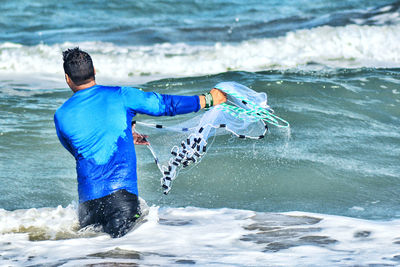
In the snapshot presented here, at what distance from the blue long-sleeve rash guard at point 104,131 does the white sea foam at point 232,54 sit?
919cm

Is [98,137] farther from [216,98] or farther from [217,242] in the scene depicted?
[217,242]

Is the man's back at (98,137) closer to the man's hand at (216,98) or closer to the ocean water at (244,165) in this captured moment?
the ocean water at (244,165)

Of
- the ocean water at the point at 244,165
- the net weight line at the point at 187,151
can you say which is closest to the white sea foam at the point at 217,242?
the ocean water at the point at 244,165

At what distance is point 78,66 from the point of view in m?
4.46

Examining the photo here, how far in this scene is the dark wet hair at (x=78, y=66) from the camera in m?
4.45

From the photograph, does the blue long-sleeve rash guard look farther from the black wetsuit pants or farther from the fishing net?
the fishing net

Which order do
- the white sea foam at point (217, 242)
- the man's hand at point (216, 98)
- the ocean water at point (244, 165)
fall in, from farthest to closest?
the man's hand at point (216, 98), the ocean water at point (244, 165), the white sea foam at point (217, 242)

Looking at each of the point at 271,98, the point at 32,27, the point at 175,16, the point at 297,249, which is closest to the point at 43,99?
the point at 271,98

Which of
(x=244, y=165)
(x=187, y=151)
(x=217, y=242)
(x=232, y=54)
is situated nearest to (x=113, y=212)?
(x=217, y=242)

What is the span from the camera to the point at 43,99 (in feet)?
35.0

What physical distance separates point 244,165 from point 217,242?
2422 mm

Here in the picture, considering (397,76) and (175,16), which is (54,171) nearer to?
(397,76)

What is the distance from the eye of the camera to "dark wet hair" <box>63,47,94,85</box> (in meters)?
4.45

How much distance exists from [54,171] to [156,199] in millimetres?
1471
